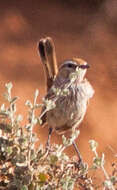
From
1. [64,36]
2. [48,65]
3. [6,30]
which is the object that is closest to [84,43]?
[64,36]

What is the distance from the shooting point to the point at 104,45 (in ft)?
17.3

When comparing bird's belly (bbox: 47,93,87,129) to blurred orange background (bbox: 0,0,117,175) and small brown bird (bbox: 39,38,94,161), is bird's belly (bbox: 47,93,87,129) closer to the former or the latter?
small brown bird (bbox: 39,38,94,161)

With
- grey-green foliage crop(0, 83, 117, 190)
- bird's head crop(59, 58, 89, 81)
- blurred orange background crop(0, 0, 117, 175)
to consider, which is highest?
blurred orange background crop(0, 0, 117, 175)

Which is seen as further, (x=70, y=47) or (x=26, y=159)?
(x=70, y=47)

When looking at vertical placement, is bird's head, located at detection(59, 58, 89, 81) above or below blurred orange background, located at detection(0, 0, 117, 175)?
below

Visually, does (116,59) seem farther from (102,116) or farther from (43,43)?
(43,43)

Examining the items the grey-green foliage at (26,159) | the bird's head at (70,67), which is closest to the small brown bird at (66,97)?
the bird's head at (70,67)

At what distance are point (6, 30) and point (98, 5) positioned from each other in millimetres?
999

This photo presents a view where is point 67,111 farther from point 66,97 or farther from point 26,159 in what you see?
point 26,159

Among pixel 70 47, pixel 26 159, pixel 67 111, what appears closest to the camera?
pixel 26 159

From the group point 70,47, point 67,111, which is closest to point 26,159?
point 67,111

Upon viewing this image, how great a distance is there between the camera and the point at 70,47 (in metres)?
5.18

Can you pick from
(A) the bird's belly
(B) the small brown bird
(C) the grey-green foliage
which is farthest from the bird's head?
(C) the grey-green foliage

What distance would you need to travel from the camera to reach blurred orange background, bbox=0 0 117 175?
4641 millimetres
